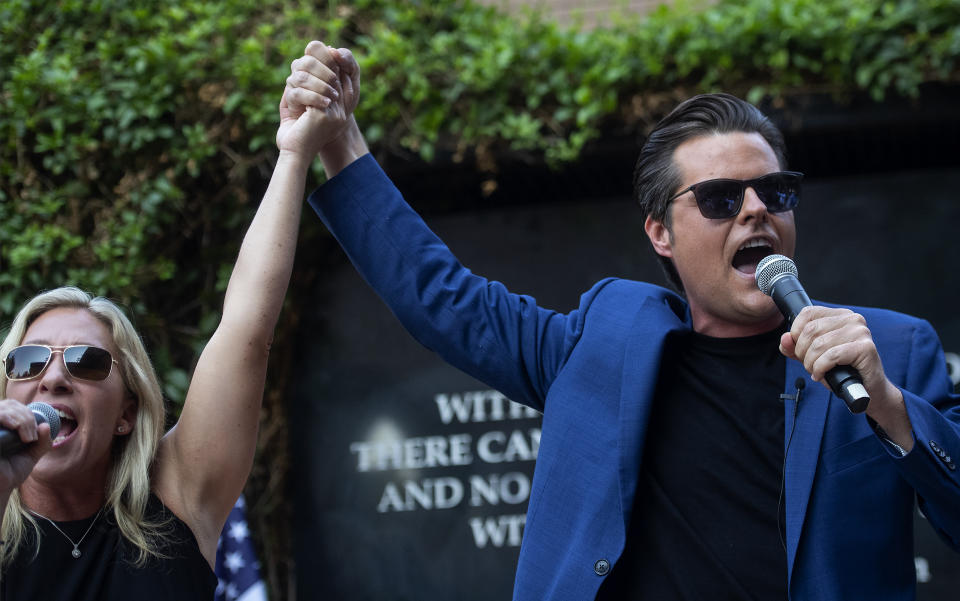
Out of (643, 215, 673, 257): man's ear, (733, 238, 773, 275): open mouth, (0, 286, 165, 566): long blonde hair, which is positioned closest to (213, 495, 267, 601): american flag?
(0, 286, 165, 566): long blonde hair

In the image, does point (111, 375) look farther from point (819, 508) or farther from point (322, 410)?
point (322, 410)

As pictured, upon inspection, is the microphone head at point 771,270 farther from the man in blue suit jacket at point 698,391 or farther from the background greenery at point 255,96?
the background greenery at point 255,96

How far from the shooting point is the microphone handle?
1688 millimetres

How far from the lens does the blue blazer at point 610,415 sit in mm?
1984

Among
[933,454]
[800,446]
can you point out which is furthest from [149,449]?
[933,454]

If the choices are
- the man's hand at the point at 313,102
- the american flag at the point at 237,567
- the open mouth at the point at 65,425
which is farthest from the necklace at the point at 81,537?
the american flag at the point at 237,567

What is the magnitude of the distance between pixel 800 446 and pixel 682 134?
0.86 m

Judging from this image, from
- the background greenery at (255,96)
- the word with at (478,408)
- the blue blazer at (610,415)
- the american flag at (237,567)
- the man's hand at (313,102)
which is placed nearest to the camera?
the blue blazer at (610,415)

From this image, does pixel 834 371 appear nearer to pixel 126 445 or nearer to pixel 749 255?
pixel 749 255

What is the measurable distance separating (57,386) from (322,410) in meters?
2.46

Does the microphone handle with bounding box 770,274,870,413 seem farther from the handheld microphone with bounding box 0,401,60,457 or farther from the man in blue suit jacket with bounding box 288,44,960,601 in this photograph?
the handheld microphone with bounding box 0,401,60,457

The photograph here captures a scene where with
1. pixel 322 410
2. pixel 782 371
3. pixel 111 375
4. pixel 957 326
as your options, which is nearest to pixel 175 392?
pixel 322 410

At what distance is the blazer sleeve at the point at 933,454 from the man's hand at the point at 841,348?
0.10ft

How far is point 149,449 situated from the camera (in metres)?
2.40
